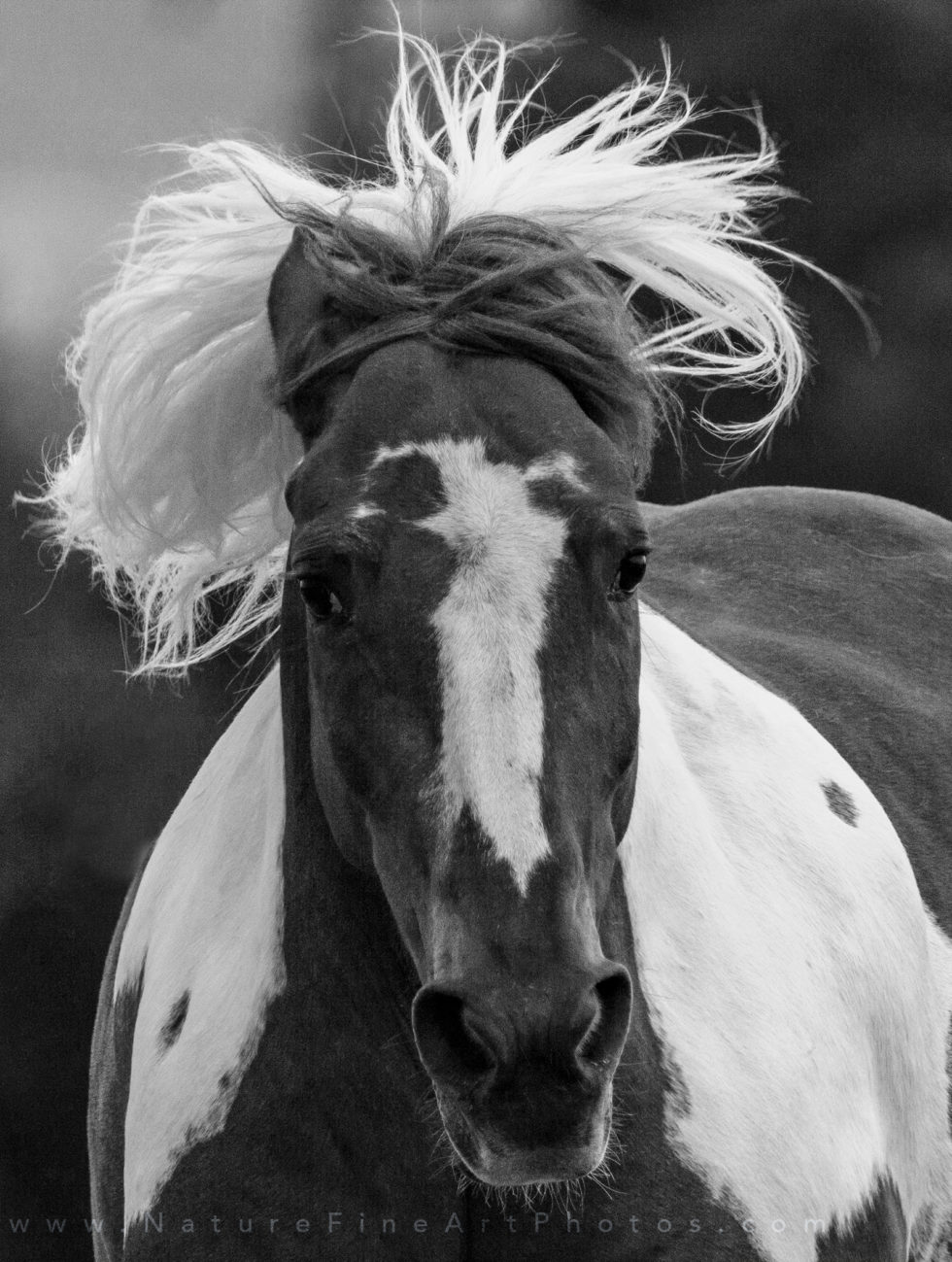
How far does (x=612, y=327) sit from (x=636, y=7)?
18.1ft

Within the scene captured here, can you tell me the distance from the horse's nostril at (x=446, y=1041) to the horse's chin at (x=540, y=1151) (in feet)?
0.15

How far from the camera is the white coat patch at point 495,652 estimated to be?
1416 mm

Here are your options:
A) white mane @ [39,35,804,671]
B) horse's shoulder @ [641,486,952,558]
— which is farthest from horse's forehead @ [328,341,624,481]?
horse's shoulder @ [641,486,952,558]

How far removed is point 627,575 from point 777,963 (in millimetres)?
629

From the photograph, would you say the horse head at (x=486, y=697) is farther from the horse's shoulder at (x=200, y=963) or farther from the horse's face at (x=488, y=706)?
the horse's shoulder at (x=200, y=963)

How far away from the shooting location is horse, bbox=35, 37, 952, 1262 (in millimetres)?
1449

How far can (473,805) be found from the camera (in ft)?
4.69

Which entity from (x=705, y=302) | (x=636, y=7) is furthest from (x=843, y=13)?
(x=705, y=302)

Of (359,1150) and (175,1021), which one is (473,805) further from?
(175,1021)

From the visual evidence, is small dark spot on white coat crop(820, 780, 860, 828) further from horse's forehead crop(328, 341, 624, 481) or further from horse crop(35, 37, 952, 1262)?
horse's forehead crop(328, 341, 624, 481)

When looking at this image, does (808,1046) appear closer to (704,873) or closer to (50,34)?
(704,873)

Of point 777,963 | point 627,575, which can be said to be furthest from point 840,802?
point 627,575

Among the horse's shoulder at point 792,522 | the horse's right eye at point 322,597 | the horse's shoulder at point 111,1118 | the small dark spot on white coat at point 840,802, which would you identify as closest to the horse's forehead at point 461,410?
the horse's right eye at point 322,597

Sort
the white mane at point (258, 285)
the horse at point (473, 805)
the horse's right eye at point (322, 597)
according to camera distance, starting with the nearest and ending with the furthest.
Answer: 1. the horse at point (473, 805)
2. the horse's right eye at point (322, 597)
3. the white mane at point (258, 285)
